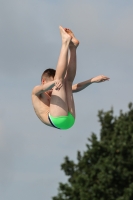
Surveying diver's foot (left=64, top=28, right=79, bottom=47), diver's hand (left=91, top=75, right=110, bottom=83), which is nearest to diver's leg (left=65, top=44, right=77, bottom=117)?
diver's foot (left=64, top=28, right=79, bottom=47)

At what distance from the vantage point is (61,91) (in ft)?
69.5

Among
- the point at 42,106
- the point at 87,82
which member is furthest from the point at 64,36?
the point at 42,106

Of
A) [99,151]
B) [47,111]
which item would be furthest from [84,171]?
[47,111]

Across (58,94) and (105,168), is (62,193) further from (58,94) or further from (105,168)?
(58,94)

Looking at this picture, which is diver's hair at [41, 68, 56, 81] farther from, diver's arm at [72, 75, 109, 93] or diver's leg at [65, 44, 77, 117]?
diver's arm at [72, 75, 109, 93]

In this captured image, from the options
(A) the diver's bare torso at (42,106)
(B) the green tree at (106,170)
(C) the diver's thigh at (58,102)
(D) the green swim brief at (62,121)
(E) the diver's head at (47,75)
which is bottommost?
(D) the green swim brief at (62,121)

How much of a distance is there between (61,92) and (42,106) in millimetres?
689

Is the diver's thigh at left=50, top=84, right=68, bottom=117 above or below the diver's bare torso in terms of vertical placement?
below

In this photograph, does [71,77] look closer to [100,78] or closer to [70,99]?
[70,99]

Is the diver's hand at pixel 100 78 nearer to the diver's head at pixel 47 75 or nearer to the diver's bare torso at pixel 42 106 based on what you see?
the diver's head at pixel 47 75

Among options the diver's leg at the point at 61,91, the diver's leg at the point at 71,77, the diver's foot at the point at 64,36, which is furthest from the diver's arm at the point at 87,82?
the diver's foot at the point at 64,36

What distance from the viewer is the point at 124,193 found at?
29.2 metres

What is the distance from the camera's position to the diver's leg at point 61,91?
68.3 ft

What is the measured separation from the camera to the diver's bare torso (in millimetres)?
21516
